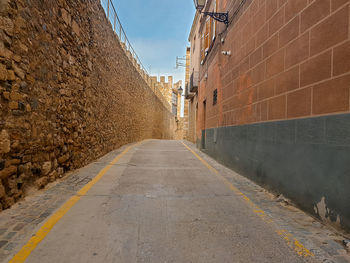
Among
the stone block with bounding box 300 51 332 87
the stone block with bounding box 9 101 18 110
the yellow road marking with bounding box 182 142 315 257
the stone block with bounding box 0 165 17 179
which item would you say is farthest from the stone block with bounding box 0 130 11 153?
the stone block with bounding box 300 51 332 87

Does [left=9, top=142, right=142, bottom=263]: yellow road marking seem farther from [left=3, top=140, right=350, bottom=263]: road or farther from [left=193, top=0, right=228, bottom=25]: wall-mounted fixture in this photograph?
[left=193, top=0, right=228, bottom=25]: wall-mounted fixture

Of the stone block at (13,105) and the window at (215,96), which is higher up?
the window at (215,96)

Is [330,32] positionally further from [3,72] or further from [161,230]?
[3,72]

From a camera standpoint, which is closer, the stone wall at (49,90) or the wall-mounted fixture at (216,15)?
the stone wall at (49,90)

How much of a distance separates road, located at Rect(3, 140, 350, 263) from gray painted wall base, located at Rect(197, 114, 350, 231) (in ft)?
2.07

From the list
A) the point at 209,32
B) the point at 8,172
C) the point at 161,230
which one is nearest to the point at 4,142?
the point at 8,172

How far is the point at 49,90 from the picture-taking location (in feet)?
14.1

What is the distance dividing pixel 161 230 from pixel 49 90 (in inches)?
136

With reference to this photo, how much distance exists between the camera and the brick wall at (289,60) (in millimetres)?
2723

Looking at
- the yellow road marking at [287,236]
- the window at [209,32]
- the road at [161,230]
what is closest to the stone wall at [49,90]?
the road at [161,230]

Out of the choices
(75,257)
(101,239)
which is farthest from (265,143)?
(75,257)

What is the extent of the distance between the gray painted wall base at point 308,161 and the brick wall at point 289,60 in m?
0.20

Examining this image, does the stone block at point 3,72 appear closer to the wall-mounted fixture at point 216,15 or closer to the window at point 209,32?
the wall-mounted fixture at point 216,15

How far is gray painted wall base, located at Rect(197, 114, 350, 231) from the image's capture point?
254cm
